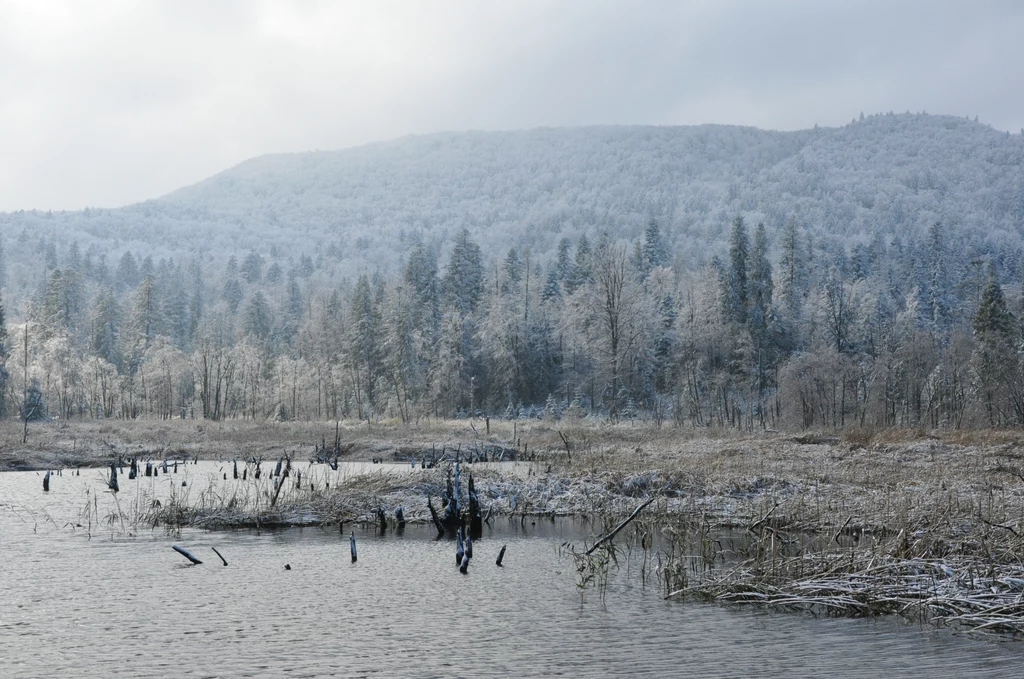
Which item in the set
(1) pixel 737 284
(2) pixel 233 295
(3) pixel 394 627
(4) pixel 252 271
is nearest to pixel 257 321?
(2) pixel 233 295

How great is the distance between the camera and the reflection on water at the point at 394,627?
11.9 m

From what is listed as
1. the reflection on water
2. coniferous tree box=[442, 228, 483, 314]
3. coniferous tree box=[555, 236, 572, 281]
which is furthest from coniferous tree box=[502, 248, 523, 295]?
the reflection on water

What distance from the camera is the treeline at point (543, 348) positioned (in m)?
81.6

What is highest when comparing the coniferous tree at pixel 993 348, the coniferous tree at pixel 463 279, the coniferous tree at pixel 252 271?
the coniferous tree at pixel 252 271

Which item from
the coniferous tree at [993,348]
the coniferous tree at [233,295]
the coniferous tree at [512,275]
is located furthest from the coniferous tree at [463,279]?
the coniferous tree at [233,295]

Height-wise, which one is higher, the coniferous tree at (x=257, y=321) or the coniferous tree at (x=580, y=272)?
the coniferous tree at (x=580, y=272)

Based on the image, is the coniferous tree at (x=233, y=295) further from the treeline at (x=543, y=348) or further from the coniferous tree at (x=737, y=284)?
the coniferous tree at (x=737, y=284)

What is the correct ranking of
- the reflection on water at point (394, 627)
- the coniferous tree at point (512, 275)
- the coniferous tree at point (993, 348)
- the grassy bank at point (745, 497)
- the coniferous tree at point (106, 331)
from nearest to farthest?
the reflection on water at point (394, 627)
the grassy bank at point (745, 497)
the coniferous tree at point (993, 348)
the coniferous tree at point (512, 275)
the coniferous tree at point (106, 331)

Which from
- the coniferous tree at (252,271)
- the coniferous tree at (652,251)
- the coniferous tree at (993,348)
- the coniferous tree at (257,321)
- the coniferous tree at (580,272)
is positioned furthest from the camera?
the coniferous tree at (252,271)

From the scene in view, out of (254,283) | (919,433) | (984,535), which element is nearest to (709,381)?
(919,433)

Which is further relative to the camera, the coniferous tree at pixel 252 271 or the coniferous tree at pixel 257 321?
the coniferous tree at pixel 252 271

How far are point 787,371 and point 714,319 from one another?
28580 mm

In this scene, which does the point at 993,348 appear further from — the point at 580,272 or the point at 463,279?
the point at 463,279

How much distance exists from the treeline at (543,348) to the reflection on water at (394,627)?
57328mm
